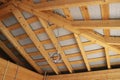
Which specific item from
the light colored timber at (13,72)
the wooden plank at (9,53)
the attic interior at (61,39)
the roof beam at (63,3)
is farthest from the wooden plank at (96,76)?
the roof beam at (63,3)

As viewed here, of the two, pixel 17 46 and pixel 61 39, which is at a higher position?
pixel 17 46

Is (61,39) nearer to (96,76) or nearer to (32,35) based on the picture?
(32,35)

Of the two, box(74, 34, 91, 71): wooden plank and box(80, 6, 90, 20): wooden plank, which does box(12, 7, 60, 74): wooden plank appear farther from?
box(80, 6, 90, 20): wooden plank

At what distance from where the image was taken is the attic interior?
412 centimetres

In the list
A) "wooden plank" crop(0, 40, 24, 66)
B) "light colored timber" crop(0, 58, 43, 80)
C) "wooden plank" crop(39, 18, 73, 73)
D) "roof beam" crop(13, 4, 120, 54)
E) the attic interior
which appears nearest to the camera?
the attic interior

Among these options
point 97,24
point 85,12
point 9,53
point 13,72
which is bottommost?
point 13,72

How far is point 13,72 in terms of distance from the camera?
554cm

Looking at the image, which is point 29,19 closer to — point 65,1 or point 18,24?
point 18,24

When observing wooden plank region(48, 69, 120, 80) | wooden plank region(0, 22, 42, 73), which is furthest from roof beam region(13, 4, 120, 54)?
wooden plank region(48, 69, 120, 80)

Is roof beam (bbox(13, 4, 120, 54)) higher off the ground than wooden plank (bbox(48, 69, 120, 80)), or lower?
higher

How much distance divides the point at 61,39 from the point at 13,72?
162cm

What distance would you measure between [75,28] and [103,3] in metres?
1.18

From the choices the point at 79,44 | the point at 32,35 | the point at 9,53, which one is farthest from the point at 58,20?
the point at 9,53

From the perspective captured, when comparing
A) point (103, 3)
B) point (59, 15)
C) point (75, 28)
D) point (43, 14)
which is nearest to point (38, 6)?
point (43, 14)
